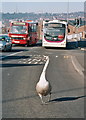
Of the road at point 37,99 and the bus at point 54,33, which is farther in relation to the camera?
the bus at point 54,33

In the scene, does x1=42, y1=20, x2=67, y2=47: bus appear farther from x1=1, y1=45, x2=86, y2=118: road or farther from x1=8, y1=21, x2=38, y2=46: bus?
x1=1, y1=45, x2=86, y2=118: road

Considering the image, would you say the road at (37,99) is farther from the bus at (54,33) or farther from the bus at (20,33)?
the bus at (20,33)

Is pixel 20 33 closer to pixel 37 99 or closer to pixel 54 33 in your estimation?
pixel 54 33

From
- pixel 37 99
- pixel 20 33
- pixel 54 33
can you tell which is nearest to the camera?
pixel 37 99

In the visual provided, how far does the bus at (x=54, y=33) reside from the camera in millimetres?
44219

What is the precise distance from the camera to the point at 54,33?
4419cm

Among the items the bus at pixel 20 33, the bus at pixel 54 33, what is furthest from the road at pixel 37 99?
the bus at pixel 20 33

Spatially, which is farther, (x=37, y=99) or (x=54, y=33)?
(x=54, y=33)

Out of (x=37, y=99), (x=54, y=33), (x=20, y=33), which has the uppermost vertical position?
(x=54, y=33)

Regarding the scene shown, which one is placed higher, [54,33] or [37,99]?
[54,33]

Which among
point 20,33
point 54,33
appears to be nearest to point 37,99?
point 54,33

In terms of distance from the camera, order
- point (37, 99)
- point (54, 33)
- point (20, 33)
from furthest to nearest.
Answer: point (20, 33) → point (54, 33) → point (37, 99)

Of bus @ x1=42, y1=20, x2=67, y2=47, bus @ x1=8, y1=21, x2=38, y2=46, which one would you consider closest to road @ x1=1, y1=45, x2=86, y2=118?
bus @ x1=42, y1=20, x2=67, y2=47

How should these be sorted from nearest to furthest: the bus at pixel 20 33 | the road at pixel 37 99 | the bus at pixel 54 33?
1. the road at pixel 37 99
2. the bus at pixel 54 33
3. the bus at pixel 20 33
